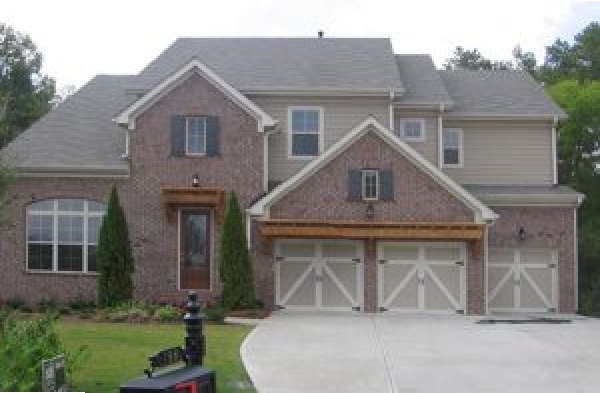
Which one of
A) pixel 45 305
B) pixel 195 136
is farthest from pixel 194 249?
pixel 45 305

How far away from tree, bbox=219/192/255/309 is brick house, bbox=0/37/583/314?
62 centimetres

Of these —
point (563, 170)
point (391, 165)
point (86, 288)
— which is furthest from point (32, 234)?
point (563, 170)

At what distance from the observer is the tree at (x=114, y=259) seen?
25.4 m

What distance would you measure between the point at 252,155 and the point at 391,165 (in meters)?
4.07

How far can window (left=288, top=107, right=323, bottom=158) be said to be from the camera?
2878 centimetres

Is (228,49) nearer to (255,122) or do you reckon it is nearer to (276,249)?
(255,122)

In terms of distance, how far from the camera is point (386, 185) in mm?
25953

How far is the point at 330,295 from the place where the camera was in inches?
1044

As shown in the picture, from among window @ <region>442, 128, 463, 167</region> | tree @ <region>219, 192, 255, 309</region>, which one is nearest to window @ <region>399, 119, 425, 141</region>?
window @ <region>442, 128, 463, 167</region>

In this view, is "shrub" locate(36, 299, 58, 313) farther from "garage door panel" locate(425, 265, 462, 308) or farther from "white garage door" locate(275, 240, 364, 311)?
"garage door panel" locate(425, 265, 462, 308)

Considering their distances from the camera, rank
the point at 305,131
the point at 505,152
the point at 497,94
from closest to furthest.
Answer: the point at 305,131
the point at 505,152
the point at 497,94

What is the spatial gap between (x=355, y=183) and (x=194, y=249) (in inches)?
204

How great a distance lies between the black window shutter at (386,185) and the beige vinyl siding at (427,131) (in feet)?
14.1

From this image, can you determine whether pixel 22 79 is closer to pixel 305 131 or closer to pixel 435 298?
pixel 305 131
